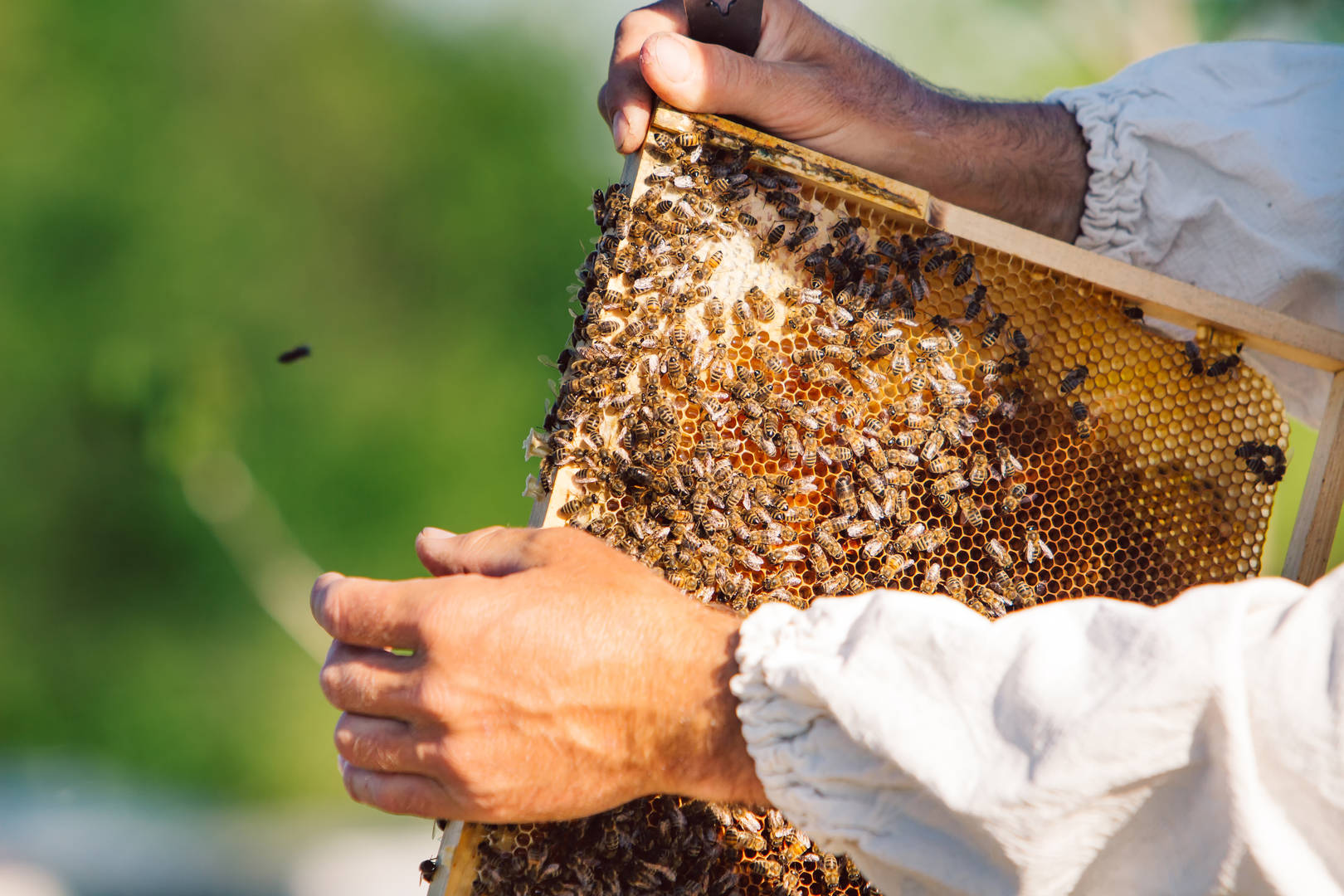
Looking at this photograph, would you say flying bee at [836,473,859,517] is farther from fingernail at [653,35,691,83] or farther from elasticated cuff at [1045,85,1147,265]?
elasticated cuff at [1045,85,1147,265]

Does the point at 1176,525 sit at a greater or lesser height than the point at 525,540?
greater

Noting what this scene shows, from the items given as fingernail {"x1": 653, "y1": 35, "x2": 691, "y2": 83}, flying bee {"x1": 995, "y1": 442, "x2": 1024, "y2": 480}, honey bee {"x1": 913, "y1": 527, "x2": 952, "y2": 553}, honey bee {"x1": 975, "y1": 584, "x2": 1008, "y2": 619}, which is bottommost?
honey bee {"x1": 975, "y1": 584, "x2": 1008, "y2": 619}

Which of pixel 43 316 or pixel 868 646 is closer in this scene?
pixel 868 646

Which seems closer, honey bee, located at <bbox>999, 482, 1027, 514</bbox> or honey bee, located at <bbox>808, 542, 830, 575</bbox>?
honey bee, located at <bbox>808, 542, 830, 575</bbox>

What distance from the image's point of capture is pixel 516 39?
588cm

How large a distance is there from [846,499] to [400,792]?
4.03ft

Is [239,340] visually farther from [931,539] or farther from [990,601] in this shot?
[990,601]

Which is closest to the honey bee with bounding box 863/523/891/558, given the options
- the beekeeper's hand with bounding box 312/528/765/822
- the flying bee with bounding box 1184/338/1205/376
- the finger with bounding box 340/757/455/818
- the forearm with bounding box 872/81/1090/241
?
the beekeeper's hand with bounding box 312/528/765/822

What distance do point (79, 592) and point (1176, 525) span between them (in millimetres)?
5547

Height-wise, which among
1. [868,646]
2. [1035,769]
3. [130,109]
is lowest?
[1035,769]

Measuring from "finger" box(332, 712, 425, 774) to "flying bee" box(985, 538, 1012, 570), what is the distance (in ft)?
4.81

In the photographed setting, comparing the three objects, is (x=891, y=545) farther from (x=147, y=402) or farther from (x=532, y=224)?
(x=147, y=402)

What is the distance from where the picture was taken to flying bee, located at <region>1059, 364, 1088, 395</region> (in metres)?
2.31

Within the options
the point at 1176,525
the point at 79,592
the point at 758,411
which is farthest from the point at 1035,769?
the point at 79,592
